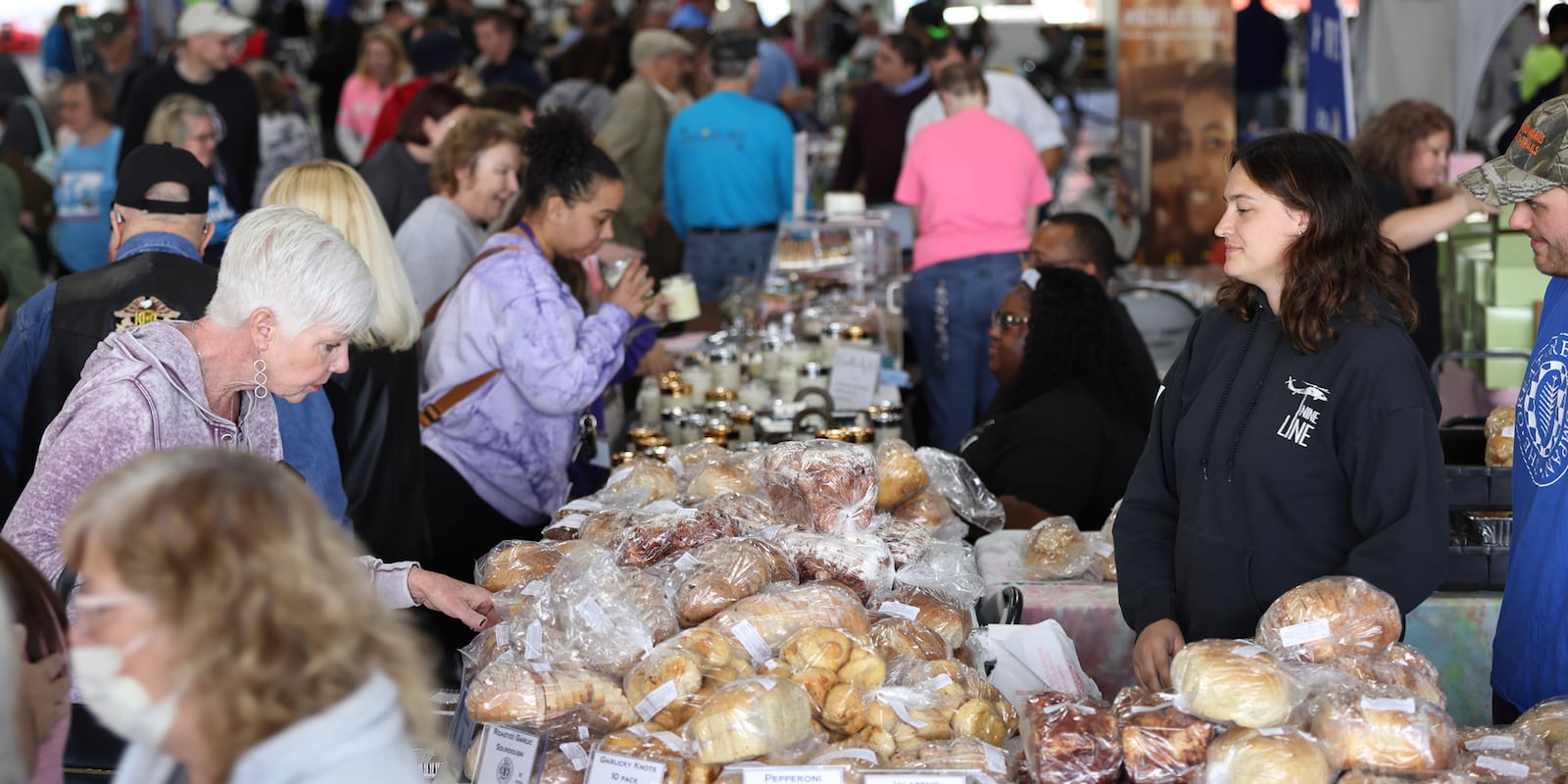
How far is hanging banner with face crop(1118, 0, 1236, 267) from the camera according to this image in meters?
8.62

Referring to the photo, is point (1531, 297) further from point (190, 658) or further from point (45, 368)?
point (190, 658)

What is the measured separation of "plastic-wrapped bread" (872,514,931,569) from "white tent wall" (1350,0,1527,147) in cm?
464

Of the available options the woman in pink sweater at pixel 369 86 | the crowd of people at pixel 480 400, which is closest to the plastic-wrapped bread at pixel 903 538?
the crowd of people at pixel 480 400

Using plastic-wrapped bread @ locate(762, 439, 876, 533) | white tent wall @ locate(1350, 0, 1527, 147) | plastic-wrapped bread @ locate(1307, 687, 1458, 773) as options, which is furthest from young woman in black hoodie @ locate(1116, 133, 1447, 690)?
white tent wall @ locate(1350, 0, 1527, 147)

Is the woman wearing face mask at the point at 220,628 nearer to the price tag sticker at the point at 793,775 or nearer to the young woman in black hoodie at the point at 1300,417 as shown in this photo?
the price tag sticker at the point at 793,775

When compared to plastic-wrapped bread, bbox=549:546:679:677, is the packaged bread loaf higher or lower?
lower

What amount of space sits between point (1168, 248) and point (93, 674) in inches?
319

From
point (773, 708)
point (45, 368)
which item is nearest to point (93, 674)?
point (773, 708)

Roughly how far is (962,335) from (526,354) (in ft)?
10.0

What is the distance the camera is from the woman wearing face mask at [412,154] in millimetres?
5508

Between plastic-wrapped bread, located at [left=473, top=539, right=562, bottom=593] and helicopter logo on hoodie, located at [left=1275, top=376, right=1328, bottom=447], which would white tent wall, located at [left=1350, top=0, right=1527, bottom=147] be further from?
plastic-wrapped bread, located at [left=473, top=539, right=562, bottom=593]

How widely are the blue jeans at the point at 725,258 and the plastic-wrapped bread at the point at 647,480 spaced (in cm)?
388

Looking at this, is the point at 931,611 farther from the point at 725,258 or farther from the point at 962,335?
the point at 725,258

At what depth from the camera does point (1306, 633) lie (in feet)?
6.65
